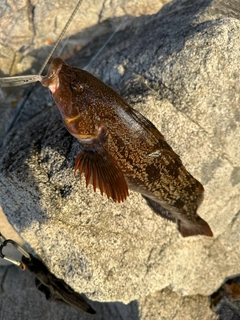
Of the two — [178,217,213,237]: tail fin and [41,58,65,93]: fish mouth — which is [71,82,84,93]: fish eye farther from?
[178,217,213,237]: tail fin

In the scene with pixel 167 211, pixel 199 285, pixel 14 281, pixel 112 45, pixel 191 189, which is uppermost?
pixel 112 45

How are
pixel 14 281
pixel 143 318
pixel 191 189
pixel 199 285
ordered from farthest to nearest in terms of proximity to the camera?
pixel 14 281 → pixel 199 285 → pixel 143 318 → pixel 191 189

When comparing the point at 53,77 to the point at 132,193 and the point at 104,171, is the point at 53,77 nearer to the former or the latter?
the point at 104,171

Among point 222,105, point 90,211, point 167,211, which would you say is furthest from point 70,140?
point 222,105

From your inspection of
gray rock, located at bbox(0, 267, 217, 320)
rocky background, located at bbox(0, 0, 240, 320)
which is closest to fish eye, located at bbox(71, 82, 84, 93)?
rocky background, located at bbox(0, 0, 240, 320)

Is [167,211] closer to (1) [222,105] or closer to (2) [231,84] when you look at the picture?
(1) [222,105]

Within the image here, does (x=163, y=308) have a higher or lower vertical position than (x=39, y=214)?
lower

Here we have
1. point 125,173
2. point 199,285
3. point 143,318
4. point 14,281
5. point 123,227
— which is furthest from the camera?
point 14,281

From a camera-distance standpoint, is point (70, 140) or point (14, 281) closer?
point (70, 140)

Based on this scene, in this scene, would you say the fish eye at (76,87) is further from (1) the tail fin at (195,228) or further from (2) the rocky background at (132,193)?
(1) the tail fin at (195,228)
